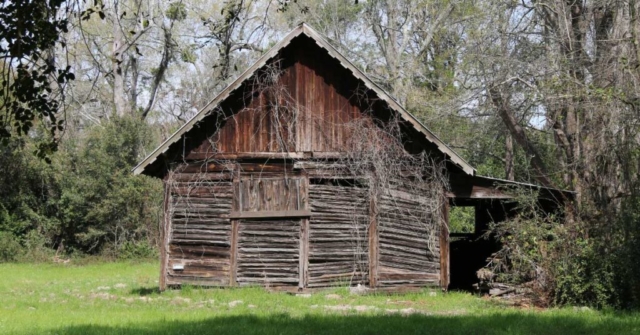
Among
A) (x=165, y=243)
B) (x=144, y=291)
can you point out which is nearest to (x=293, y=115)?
(x=165, y=243)

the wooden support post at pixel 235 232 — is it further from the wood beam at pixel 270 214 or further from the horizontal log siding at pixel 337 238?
the horizontal log siding at pixel 337 238

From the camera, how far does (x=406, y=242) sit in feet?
64.1

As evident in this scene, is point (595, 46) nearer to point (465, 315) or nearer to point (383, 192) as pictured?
point (383, 192)

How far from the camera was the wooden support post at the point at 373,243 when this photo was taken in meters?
19.2

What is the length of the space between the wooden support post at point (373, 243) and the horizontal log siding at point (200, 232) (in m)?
3.70

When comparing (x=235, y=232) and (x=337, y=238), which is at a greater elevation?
(x=235, y=232)

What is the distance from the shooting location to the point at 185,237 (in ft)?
63.6

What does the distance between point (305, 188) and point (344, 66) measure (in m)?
3.32

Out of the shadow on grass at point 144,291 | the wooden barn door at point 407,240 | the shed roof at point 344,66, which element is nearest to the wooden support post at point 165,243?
the shadow on grass at point 144,291

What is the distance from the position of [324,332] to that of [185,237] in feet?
27.1

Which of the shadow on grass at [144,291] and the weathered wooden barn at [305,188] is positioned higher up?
the weathered wooden barn at [305,188]

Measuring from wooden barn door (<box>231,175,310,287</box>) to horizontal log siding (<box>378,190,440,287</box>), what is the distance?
2.10 metres

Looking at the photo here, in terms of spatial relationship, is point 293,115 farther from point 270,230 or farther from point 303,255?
point 303,255

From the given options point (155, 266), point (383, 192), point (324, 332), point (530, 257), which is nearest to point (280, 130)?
point (383, 192)
